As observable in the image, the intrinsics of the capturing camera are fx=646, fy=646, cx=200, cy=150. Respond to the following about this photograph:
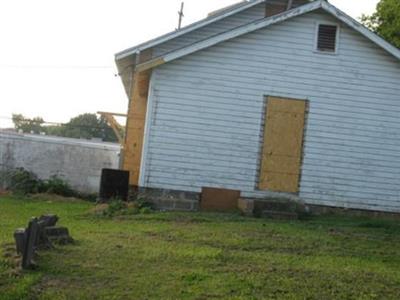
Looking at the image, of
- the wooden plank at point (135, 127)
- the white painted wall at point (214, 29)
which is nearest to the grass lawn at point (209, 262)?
the wooden plank at point (135, 127)

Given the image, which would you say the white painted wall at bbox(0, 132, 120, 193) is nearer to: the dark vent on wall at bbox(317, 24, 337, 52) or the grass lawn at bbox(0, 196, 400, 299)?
the grass lawn at bbox(0, 196, 400, 299)

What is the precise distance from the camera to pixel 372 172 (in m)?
16.6

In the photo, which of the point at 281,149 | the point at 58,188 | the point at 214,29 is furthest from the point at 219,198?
the point at 58,188

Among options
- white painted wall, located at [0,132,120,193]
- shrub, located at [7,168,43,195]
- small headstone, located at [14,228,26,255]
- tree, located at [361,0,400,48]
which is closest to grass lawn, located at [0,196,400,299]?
small headstone, located at [14,228,26,255]

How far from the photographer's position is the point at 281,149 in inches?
645

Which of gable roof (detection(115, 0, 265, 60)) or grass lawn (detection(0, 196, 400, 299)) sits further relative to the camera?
gable roof (detection(115, 0, 265, 60))

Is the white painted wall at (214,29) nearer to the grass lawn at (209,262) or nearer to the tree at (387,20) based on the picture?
the grass lawn at (209,262)

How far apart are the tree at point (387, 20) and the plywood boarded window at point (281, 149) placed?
1349 centimetres

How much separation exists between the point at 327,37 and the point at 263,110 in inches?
100

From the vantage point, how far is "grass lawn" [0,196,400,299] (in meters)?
7.01

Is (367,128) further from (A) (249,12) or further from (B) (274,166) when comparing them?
(A) (249,12)

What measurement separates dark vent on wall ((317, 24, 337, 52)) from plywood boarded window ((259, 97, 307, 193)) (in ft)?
5.92

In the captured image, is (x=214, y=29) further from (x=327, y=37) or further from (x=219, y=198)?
(x=219, y=198)

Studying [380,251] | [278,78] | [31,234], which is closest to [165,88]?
[278,78]
